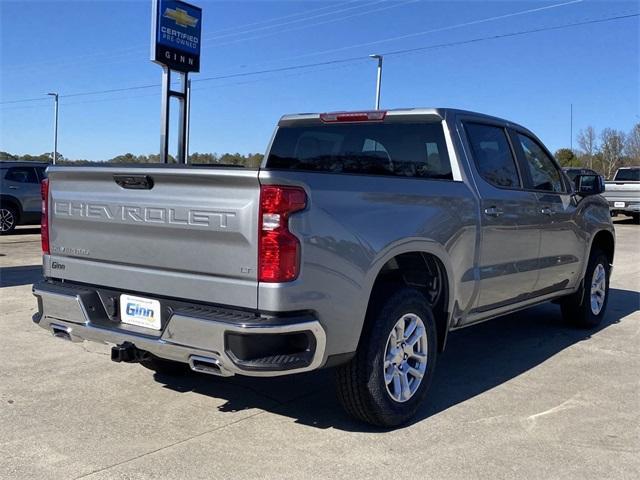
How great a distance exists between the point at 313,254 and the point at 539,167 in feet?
10.7

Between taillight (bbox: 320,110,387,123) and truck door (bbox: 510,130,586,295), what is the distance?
1.22 meters

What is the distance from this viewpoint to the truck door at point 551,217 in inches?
215

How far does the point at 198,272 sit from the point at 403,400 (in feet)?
4.93

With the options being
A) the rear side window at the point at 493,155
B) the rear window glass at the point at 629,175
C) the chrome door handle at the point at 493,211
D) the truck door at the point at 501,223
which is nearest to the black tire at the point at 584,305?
the truck door at the point at 501,223

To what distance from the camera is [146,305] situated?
354 cm

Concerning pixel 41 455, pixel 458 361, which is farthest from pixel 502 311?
pixel 41 455

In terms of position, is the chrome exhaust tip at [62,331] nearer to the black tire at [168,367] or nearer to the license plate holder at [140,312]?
the license plate holder at [140,312]

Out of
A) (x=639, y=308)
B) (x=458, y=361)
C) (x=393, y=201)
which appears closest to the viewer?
(x=393, y=201)

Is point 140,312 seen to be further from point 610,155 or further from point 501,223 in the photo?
point 610,155

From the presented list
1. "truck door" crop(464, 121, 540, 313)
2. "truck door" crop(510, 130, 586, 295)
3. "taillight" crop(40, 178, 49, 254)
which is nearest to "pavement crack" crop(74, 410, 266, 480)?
"taillight" crop(40, 178, 49, 254)

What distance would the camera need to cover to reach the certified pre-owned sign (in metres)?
13.1

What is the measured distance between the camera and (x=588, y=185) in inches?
241

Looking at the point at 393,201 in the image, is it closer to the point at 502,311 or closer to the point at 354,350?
the point at 354,350

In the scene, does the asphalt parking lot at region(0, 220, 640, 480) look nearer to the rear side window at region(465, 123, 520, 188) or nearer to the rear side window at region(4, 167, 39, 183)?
the rear side window at region(465, 123, 520, 188)
